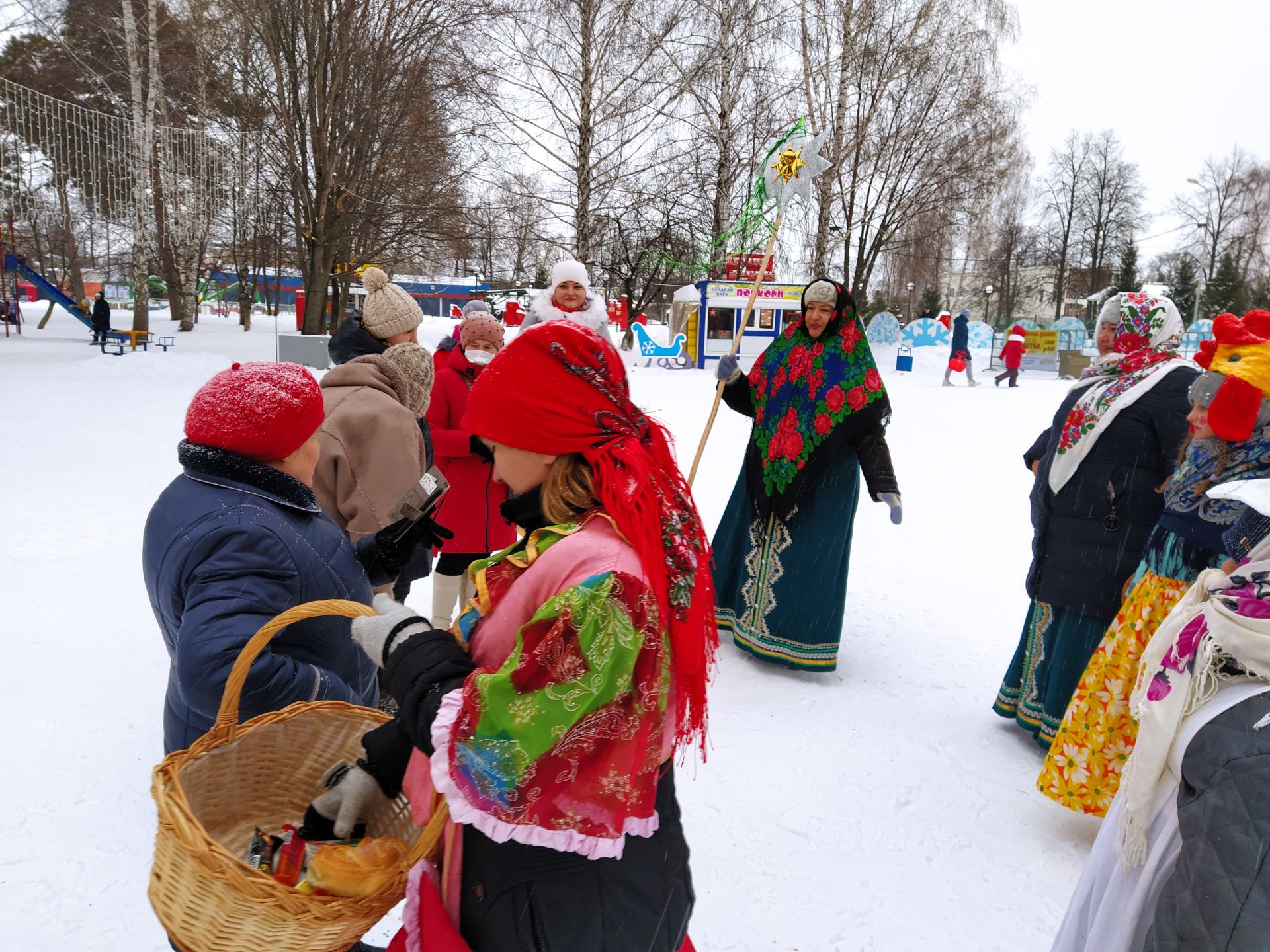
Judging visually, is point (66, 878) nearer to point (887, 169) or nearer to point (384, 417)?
point (384, 417)

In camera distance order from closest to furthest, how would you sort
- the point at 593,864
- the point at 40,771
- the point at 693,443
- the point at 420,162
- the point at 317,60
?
the point at 593,864 → the point at 40,771 → the point at 693,443 → the point at 317,60 → the point at 420,162

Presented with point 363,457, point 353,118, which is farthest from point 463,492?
point 353,118

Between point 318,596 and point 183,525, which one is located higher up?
point 183,525

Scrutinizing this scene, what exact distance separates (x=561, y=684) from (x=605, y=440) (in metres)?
0.39

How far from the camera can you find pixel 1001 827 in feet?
9.52

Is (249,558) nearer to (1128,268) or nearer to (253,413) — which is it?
(253,413)

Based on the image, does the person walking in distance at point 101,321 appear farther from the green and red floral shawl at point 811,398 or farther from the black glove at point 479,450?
the green and red floral shawl at point 811,398

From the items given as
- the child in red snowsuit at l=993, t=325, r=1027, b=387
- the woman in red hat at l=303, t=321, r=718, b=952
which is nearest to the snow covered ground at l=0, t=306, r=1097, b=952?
the woman in red hat at l=303, t=321, r=718, b=952

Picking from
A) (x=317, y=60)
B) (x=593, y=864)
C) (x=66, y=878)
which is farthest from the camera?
(x=317, y=60)

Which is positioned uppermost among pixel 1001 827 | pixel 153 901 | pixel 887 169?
pixel 887 169

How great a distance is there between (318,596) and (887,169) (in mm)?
22325

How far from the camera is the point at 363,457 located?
2932 mm

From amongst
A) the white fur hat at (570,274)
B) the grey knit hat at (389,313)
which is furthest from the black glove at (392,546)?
the white fur hat at (570,274)

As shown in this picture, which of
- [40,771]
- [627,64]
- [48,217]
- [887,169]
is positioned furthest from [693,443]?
[48,217]
